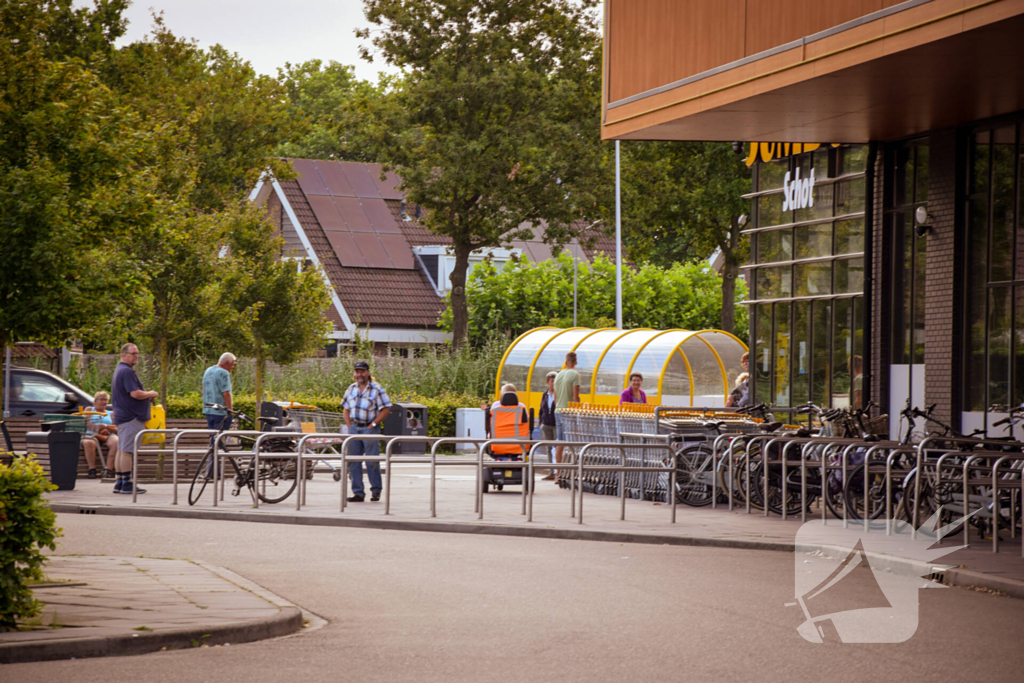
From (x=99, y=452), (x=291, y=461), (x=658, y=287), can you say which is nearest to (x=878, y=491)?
(x=291, y=461)

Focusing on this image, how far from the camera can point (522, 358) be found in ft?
97.9

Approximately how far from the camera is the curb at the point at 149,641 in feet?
22.9

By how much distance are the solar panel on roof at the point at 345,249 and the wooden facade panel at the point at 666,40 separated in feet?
90.1

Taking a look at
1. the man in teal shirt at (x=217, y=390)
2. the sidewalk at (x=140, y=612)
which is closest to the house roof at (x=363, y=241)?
the man in teal shirt at (x=217, y=390)

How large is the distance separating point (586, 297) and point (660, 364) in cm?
1845

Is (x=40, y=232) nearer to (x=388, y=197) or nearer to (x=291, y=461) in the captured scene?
(x=291, y=461)

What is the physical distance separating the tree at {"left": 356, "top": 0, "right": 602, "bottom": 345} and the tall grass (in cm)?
252

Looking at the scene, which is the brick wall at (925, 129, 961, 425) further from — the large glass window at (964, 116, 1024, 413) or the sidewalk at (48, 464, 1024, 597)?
the sidewalk at (48, 464, 1024, 597)

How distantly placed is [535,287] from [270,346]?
1686 cm

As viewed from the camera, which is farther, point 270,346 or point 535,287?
point 535,287

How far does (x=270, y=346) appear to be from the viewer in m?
28.0

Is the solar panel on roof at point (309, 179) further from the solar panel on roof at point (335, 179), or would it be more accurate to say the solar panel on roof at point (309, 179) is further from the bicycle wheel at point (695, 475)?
the bicycle wheel at point (695, 475)

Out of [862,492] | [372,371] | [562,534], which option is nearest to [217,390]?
[562,534]

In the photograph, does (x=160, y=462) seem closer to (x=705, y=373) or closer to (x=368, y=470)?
(x=368, y=470)
